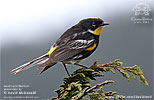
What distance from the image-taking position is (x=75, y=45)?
15.8 feet

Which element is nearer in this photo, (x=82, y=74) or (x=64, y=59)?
(x=82, y=74)

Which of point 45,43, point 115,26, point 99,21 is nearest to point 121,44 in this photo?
point 115,26

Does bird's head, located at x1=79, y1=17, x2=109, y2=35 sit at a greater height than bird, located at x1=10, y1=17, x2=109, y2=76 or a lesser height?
greater

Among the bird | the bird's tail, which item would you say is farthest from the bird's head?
the bird's tail

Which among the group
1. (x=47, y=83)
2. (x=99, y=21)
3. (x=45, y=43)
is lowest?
(x=47, y=83)

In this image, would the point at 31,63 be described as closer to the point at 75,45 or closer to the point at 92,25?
the point at 75,45

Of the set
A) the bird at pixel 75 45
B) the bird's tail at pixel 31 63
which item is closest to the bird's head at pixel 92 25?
the bird at pixel 75 45

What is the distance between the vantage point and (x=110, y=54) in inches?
1223

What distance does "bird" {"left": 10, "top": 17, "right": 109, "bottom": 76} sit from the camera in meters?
4.60

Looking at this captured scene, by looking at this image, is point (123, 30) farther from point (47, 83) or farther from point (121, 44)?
point (47, 83)

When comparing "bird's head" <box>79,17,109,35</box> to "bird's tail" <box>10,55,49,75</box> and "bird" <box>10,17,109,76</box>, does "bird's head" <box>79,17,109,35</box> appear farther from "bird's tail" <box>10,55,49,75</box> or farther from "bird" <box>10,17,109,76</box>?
"bird's tail" <box>10,55,49,75</box>

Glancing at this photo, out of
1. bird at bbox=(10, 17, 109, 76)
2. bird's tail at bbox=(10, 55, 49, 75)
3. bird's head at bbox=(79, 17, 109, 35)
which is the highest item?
bird's head at bbox=(79, 17, 109, 35)

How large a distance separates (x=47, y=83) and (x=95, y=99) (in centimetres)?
2064

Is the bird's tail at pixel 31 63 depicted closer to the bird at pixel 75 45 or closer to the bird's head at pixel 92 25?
the bird at pixel 75 45
